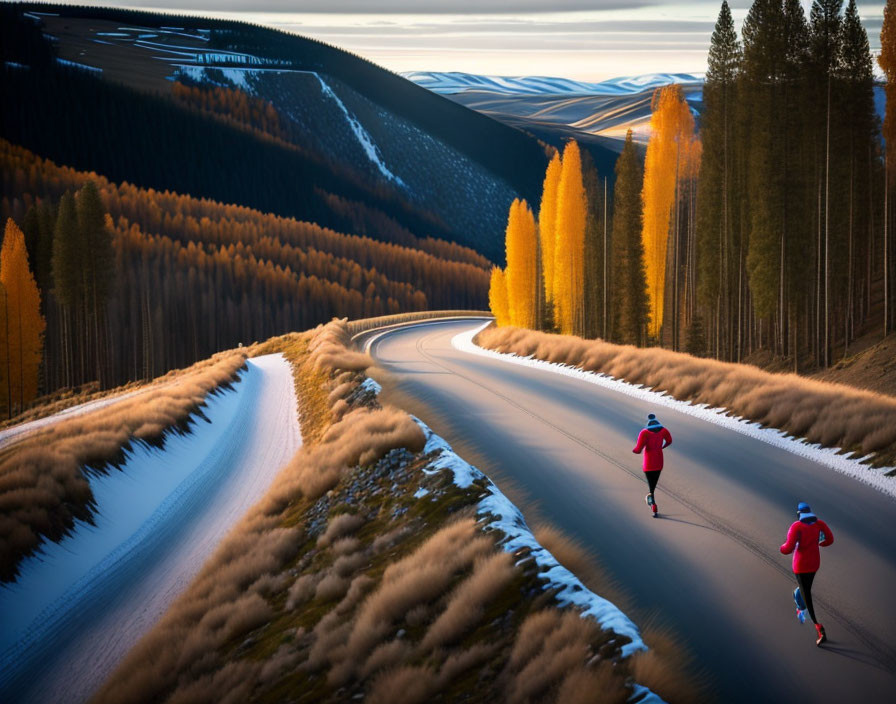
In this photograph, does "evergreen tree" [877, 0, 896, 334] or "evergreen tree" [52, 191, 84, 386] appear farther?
"evergreen tree" [52, 191, 84, 386]

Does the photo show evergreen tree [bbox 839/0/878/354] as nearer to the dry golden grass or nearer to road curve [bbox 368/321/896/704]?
road curve [bbox 368/321/896/704]

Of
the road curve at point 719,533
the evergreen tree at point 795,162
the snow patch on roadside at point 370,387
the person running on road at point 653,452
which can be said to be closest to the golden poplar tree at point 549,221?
the evergreen tree at point 795,162

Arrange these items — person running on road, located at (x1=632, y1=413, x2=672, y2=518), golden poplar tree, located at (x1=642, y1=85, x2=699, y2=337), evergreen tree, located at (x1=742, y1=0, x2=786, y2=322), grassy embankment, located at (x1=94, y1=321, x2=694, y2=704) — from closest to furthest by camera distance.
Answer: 1. grassy embankment, located at (x1=94, y1=321, x2=694, y2=704)
2. person running on road, located at (x1=632, y1=413, x2=672, y2=518)
3. evergreen tree, located at (x1=742, y1=0, x2=786, y2=322)
4. golden poplar tree, located at (x1=642, y1=85, x2=699, y2=337)

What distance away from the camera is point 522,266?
71.4 metres

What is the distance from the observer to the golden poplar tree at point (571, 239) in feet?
187

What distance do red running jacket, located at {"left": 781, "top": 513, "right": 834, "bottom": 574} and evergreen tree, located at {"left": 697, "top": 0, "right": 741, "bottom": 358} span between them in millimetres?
29347

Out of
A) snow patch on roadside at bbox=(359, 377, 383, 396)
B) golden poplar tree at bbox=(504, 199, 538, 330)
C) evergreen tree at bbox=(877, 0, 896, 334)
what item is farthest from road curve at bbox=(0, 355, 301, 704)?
golden poplar tree at bbox=(504, 199, 538, 330)

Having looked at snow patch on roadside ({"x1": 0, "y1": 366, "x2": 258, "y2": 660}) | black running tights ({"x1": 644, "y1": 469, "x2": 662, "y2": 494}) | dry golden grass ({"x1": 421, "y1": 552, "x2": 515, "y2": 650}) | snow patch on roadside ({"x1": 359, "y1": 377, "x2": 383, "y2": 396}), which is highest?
dry golden grass ({"x1": 421, "y1": 552, "x2": 515, "y2": 650})

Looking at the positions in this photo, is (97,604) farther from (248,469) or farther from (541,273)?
(541,273)

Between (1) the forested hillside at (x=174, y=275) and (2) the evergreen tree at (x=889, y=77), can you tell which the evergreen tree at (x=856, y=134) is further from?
(1) the forested hillside at (x=174, y=275)

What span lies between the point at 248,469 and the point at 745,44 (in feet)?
91.9

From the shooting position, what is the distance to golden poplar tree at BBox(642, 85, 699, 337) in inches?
1859

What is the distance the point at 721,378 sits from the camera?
65.9ft

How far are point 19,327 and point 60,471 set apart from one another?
209 feet
